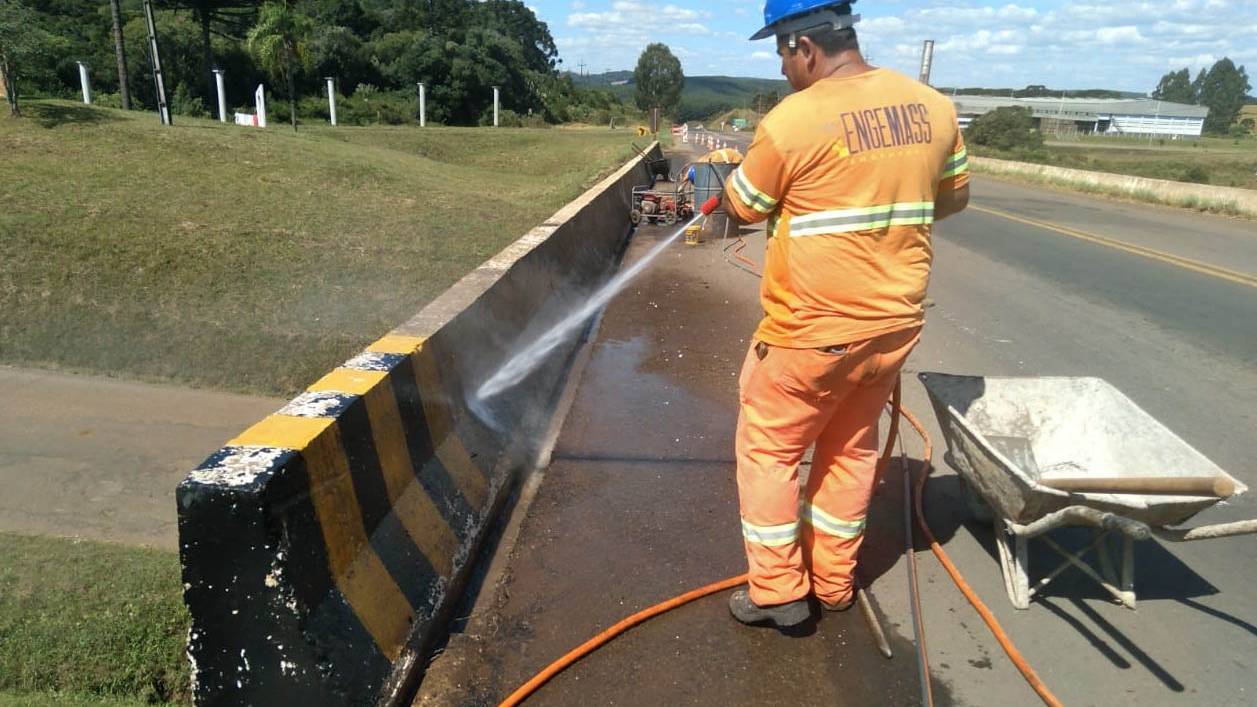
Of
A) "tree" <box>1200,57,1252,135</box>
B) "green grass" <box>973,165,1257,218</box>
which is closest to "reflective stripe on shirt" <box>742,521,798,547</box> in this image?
"green grass" <box>973,165,1257,218</box>

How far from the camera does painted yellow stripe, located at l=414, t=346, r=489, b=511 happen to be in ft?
11.5

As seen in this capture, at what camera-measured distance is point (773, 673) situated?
296cm

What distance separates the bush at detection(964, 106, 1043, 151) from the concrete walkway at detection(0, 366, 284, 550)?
48.8 metres

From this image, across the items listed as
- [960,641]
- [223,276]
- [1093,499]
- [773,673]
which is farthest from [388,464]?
[223,276]

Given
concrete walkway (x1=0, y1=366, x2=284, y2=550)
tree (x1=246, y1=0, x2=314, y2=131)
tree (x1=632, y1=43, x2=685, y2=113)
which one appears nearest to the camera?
concrete walkway (x1=0, y1=366, x2=284, y2=550)

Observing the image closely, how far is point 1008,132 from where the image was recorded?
48.8 meters

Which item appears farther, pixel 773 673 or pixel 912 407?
pixel 912 407

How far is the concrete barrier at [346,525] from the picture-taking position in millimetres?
2250

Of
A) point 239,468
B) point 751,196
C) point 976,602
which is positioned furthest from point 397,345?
A: point 976,602

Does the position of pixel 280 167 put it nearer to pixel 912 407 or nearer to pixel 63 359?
pixel 63 359

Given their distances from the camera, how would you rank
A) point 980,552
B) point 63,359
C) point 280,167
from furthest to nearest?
point 280,167
point 63,359
point 980,552

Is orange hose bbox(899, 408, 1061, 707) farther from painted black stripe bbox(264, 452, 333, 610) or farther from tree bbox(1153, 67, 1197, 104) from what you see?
tree bbox(1153, 67, 1197, 104)

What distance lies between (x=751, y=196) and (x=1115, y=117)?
121860 millimetres

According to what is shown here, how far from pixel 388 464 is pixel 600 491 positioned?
5.11ft
